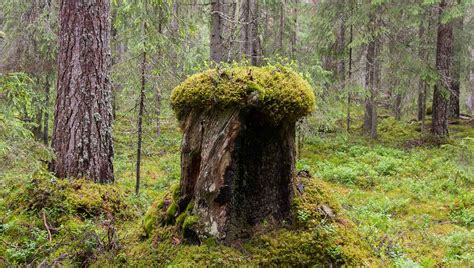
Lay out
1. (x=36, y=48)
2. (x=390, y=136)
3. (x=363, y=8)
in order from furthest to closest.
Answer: (x=390, y=136) < (x=363, y=8) < (x=36, y=48)

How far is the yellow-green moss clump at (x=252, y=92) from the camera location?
375 cm

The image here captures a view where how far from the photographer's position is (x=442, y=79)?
14.2 meters

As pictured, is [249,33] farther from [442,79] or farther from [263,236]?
[263,236]

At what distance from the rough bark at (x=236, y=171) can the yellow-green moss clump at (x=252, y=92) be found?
0.32 ft

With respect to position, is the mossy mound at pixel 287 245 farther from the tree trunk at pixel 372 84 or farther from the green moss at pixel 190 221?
the tree trunk at pixel 372 84

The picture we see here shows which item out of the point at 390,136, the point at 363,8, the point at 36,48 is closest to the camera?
the point at 36,48

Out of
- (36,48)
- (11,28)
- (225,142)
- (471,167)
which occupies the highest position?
(11,28)

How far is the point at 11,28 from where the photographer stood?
1338 centimetres

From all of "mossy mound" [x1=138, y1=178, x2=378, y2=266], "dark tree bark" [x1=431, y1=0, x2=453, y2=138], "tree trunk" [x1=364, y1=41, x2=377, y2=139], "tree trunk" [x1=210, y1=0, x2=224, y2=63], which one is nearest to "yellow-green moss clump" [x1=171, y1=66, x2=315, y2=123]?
"mossy mound" [x1=138, y1=178, x2=378, y2=266]

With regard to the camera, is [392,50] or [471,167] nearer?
[471,167]

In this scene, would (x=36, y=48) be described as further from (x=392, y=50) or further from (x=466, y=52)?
(x=466, y=52)

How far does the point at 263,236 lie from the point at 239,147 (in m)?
0.88

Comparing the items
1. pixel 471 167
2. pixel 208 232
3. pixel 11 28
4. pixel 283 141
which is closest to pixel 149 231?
pixel 208 232

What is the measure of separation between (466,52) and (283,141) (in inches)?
713
